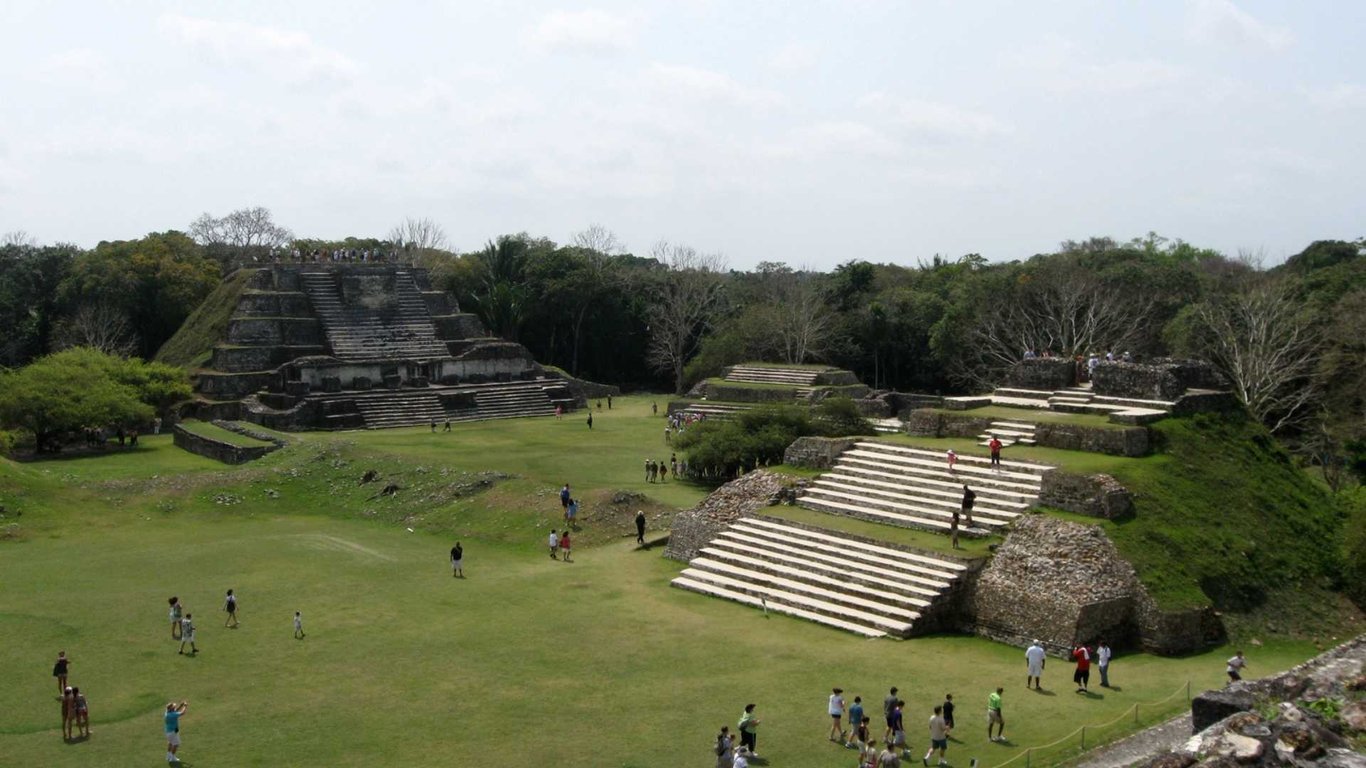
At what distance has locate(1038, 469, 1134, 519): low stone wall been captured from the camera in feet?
63.1

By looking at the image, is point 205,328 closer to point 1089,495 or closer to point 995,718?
point 1089,495

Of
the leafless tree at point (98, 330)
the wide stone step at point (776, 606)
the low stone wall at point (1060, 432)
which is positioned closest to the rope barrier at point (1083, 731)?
the wide stone step at point (776, 606)

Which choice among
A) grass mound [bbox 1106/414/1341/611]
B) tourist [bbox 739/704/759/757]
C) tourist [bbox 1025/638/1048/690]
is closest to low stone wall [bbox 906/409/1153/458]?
grass mound [bbox 1106/414/1341/611]

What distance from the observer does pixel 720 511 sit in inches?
938

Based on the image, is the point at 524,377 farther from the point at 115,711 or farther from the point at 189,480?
the point at 115,711

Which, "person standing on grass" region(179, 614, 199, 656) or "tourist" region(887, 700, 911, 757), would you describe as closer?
"tourist" region(887, 700, 911, 757)

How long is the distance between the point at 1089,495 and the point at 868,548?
3.77 metres

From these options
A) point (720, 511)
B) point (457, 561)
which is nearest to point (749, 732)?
point (720, 511)

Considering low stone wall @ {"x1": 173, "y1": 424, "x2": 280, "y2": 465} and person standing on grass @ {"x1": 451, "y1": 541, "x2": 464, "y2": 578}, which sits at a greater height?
low stone wall @ {"x1": 173, "y1": 424, "x2": 280, "y2": 465}

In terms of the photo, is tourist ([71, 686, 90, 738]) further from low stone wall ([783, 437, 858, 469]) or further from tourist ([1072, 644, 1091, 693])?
low stone wall ([783, 437, 858, 469])

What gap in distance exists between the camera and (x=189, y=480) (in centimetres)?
3086

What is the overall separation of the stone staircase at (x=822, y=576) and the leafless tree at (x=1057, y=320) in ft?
76.7

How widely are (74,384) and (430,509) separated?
705 inches

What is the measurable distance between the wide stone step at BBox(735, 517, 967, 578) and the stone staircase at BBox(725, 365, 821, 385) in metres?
22.1
